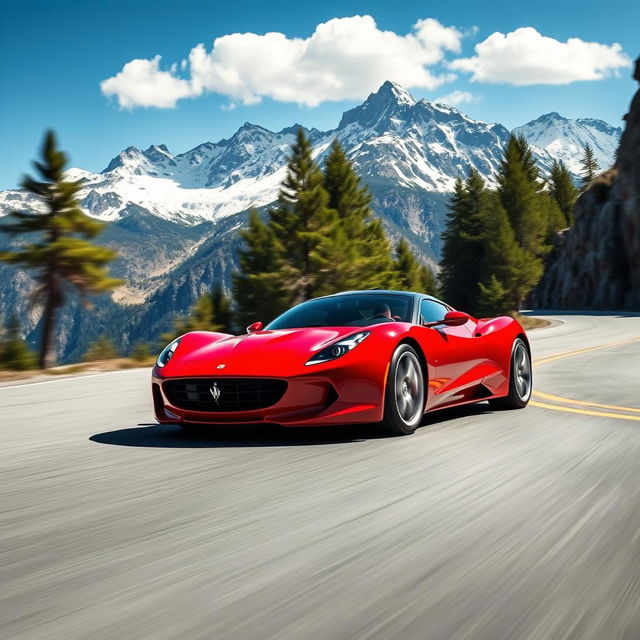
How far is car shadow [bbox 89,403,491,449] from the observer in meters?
5.47

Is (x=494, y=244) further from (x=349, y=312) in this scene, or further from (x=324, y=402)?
(x=324, y=402)

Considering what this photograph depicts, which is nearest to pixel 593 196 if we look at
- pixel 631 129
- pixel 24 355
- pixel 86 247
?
pixel 631 129

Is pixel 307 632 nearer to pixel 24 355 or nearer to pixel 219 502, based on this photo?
pixel 219 502

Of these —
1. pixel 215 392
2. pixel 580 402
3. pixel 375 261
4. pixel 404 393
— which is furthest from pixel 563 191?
pixel 215 392

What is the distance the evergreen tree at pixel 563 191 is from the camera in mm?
106875

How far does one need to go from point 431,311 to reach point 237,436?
2.10 meters

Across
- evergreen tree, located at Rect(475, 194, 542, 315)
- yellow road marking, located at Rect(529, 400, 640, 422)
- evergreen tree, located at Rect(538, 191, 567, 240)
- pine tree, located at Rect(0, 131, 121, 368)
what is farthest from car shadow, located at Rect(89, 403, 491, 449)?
evergreen tree, located at Rect(538, 191, 567, 240)

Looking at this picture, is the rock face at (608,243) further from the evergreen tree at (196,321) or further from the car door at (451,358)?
the car door at (451,358)

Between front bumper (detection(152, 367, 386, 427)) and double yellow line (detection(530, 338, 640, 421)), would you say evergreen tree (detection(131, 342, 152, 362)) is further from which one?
front bumper (detection(152, 367, 386, 427))

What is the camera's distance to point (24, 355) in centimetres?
1575

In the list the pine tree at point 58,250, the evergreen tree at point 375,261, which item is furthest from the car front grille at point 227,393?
the evergreen tree at point 375,261

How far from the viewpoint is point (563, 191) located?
108000 millimetres

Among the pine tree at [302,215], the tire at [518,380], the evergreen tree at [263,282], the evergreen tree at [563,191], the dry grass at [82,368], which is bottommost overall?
the dry grass at [82,368]

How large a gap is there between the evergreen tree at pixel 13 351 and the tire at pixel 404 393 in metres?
11.5
